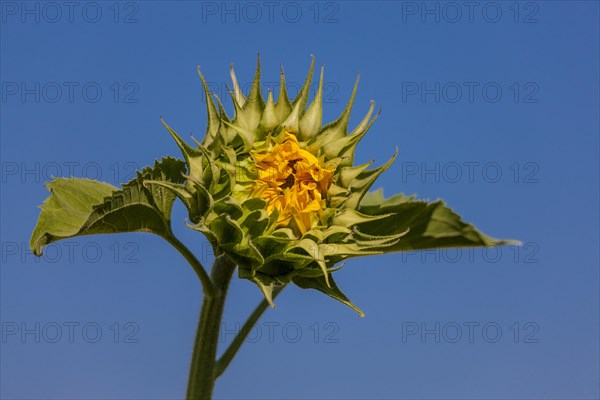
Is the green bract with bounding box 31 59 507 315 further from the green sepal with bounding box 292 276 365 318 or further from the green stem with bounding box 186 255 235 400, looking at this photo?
the green stem with bounding box 186 255 235 400

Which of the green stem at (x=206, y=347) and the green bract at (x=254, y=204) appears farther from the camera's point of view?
the green stem at (x=206, y=347)

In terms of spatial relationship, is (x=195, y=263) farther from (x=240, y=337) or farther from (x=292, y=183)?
(x=292, y=183)

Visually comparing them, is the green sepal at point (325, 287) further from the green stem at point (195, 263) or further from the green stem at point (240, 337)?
the green stem at point (195, 263)

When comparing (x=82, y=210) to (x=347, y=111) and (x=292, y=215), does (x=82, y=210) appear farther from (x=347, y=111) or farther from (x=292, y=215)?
(x=347, y=111)

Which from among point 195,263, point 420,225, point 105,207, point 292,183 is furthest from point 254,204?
point 420,225

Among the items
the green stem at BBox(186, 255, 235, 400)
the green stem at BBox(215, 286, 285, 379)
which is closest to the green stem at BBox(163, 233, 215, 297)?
the green stem at BBox(186, 255, 235, 400)

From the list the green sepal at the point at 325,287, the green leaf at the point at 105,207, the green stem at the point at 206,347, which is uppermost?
the green leaf at the point at 105,207

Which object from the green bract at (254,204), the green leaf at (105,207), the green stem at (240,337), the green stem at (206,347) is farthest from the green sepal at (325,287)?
the green leaf at (105,207)
